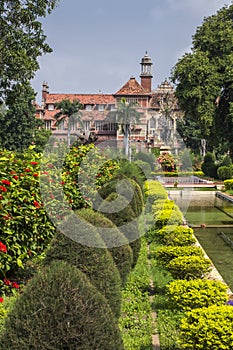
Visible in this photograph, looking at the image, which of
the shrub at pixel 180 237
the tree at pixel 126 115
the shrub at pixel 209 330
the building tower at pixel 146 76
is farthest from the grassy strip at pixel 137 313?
the building tower at pixel 146 76

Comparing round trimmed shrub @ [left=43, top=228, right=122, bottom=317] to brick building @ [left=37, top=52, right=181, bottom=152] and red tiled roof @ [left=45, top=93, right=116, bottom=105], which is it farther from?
red tiled roof @ [left=45, top=93, right=116, bottom=105]

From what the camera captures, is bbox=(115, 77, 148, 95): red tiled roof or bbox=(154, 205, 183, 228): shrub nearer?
bbox=(154, 205, 183, 228): shrub

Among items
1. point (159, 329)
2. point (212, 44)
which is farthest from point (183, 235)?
point (212, 44)

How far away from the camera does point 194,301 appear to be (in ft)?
14.8

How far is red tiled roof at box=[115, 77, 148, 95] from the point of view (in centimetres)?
5178

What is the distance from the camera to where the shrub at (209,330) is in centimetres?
349

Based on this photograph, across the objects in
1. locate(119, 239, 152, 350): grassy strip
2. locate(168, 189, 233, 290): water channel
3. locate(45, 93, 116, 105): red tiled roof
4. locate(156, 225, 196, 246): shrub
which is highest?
locate(45, 93, 116, 105): red tiled roof

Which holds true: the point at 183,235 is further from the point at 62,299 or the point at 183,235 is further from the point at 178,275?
the point at 62,299

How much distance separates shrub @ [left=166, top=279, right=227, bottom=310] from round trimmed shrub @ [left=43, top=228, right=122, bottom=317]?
920mm

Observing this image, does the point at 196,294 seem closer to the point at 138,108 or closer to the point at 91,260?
the point at 91,260

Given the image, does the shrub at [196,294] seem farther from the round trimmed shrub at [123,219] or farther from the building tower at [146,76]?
the building tower at [146,76]

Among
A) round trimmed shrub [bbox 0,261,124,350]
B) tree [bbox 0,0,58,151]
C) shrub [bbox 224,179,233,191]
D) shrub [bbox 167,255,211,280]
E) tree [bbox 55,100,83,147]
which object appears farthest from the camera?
tree [bbox 55,100,83,147]

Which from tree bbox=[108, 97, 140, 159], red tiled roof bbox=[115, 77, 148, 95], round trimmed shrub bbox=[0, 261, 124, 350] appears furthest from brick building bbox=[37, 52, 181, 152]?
round trimmed shrub bbox=[0, 261, 124, 350]

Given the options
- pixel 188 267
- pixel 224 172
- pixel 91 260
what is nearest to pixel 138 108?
pixel 224 172
